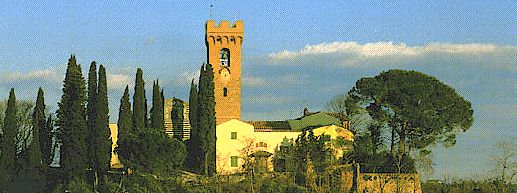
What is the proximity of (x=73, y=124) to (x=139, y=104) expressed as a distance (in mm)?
5377

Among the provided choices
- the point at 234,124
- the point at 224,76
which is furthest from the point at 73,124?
Result: the point at 224,76

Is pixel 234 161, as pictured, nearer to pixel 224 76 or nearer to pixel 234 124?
pixel 234 124

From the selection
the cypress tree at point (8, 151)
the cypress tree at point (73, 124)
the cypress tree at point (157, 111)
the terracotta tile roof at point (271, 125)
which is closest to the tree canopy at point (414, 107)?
the terracotta tile roof at point (271, 125)

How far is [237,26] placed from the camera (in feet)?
196

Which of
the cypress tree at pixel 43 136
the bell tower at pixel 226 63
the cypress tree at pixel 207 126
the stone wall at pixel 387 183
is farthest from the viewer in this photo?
the bell tower at pixel 226 63

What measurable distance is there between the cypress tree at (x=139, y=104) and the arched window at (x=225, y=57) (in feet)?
35.5

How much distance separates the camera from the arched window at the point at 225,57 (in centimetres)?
5969

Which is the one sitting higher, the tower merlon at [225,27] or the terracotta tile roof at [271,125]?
the tower merlon at [225,27]

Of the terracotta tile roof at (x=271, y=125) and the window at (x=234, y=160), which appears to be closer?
the window at (x=234, y=160)

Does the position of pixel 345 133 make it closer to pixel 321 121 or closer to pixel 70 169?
pixel 321 121

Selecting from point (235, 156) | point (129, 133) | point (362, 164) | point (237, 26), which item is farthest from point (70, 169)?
point (237, 26)

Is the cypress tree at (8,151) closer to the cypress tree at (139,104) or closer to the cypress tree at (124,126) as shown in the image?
the cypress tree at (124,126)

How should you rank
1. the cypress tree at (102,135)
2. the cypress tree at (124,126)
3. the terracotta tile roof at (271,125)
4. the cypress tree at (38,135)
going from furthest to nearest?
the terracotta tile roof at (271,125), the cypress tree at (38,135), the cypress tree at (102,135), the cypress tree at (124,126)

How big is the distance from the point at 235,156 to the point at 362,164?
7.36 meters
